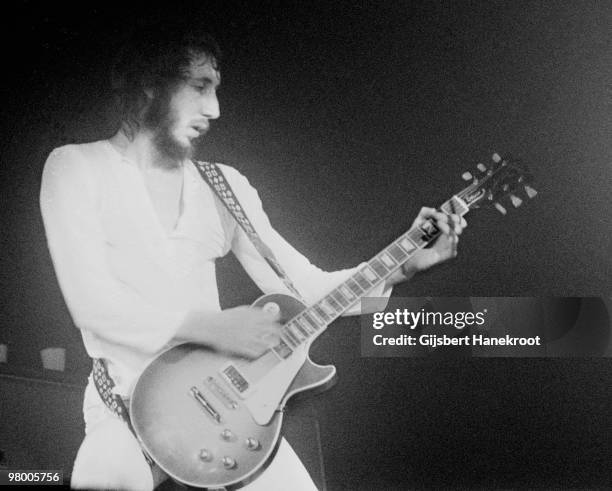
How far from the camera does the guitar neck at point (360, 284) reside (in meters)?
2.77

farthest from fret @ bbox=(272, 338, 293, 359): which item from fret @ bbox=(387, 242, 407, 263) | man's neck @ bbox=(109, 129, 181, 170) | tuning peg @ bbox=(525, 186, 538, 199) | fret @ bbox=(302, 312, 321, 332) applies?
tuning peg @ bbox=(525, 186, 538, 199)

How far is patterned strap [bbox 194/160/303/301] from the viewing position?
→ 2938 millimetres

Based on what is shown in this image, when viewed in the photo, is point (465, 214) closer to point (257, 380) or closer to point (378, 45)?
point (378, 45)

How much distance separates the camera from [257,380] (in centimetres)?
272

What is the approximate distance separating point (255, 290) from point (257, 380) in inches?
12.6

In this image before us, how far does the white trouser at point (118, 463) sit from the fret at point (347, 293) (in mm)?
507

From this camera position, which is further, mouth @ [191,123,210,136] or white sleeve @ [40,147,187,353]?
mouth @ [191,123,210,136]

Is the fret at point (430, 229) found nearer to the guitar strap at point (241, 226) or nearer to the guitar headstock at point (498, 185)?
the guitar headstock at point (498, 185)

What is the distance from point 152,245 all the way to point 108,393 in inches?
19.8

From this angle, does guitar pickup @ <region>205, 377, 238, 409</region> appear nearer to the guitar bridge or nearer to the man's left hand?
the guitar bridge

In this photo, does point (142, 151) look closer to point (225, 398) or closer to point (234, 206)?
point (234, 206)

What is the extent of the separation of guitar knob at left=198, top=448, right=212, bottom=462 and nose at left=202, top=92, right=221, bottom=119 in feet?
3.82

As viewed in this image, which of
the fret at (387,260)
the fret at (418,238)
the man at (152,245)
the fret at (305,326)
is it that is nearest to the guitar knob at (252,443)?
the man at (152,245)

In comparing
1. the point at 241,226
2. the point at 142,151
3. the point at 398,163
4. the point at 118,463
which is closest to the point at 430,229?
the point at 398,163
